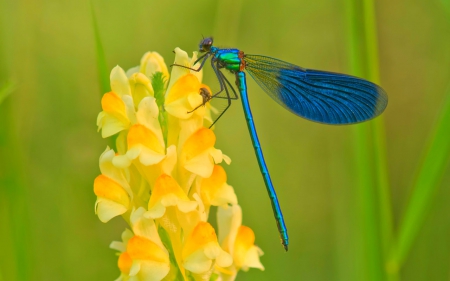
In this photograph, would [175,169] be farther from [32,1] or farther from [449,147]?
[32,1]

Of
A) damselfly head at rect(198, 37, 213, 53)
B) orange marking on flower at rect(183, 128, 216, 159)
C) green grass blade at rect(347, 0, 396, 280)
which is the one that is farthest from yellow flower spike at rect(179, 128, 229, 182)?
damselfly head at rect(198, 37, 213, 53)

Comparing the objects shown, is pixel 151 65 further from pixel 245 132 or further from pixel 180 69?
pixel 245 132

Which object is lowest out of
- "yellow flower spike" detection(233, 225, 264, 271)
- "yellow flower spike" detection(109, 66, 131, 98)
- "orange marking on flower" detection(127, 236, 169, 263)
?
"yellow flower spike" detection(233, 225, 264, 271)

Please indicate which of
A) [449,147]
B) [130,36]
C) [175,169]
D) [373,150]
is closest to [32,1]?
[130,36]

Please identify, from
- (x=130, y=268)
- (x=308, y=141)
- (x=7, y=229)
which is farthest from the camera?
(x=308, y=141)

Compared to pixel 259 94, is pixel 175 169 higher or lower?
lower

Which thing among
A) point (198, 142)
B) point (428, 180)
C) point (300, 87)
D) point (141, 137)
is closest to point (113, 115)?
point (141, 137)

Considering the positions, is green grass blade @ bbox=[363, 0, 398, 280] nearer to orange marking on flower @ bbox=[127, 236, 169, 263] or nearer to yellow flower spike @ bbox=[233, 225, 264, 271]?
yellow flower spike @ bbox=[233, 225, 264, 271]
